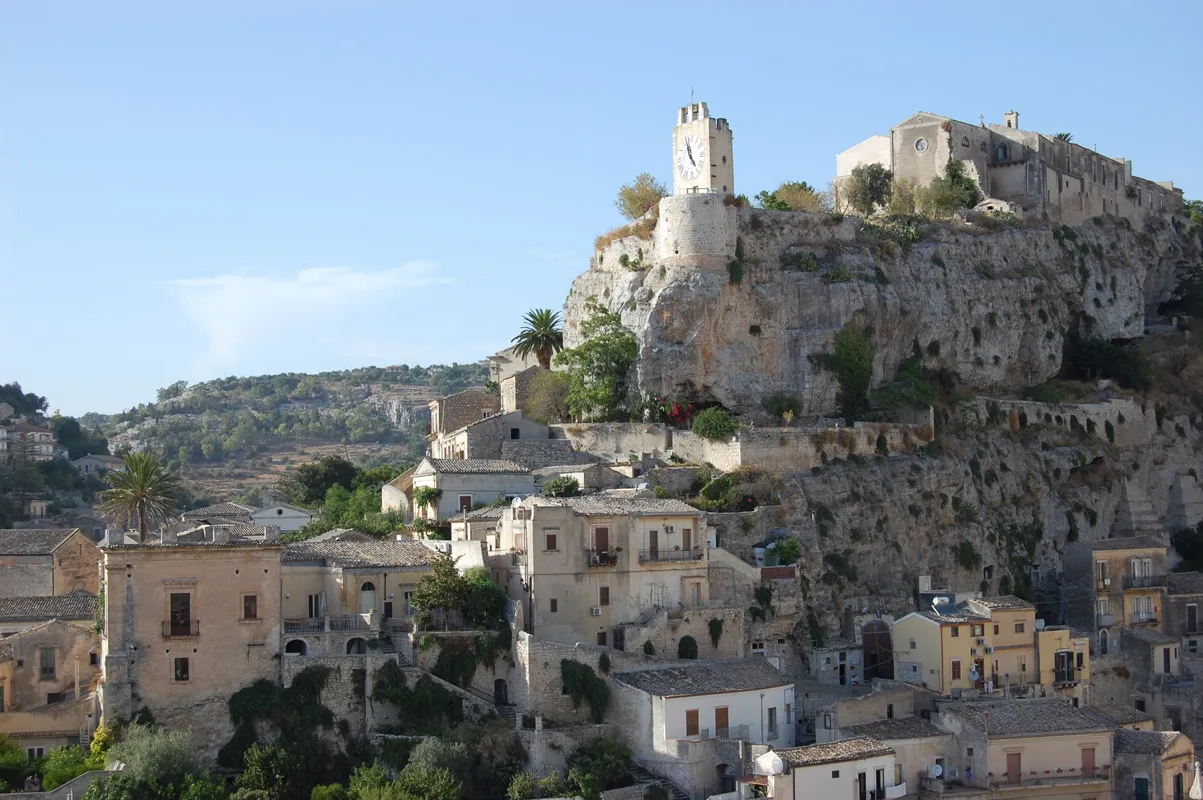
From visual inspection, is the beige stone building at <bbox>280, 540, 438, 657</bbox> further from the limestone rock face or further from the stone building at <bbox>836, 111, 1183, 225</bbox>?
the stone building at <bbox>836, 111, 1183, 225</bbox>

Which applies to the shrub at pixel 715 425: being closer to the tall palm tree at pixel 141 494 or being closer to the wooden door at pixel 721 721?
the wooden door at pixel 721 721

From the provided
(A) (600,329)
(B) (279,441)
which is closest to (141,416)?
(B) (279,441)

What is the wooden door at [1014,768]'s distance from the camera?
46688 millimetres

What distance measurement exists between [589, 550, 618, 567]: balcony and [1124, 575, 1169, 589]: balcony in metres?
22.5

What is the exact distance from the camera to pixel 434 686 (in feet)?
144

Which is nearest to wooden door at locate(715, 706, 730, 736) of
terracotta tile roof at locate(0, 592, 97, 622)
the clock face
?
terracotta tile roof at locate(0, 592, 97, 622)

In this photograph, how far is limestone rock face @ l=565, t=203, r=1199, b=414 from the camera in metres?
60.6

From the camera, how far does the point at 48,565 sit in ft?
178

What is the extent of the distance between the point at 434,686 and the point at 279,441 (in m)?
104

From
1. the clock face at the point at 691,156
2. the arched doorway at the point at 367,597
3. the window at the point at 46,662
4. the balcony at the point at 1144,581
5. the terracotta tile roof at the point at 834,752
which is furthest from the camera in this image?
the clock face at the point at 691,156

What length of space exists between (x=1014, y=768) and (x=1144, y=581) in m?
16.6

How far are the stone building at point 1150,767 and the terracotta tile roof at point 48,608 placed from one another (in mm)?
29995

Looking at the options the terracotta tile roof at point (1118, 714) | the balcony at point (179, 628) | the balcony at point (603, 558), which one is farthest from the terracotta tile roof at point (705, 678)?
the balcony at point (179, 628)

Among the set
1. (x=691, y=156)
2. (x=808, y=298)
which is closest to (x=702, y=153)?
(x=691, y=156)
